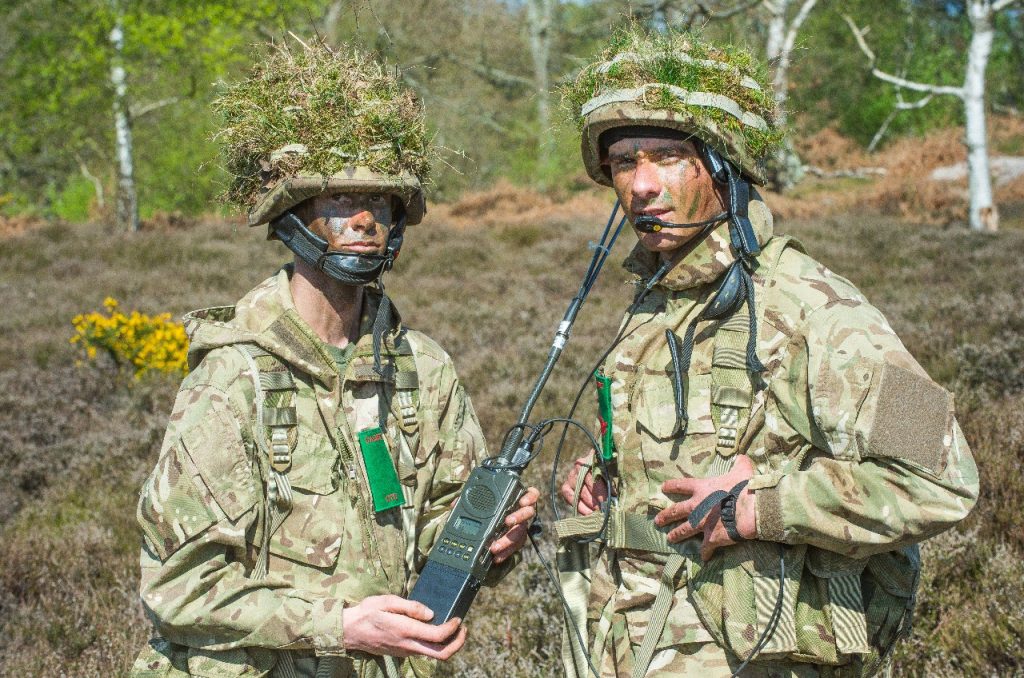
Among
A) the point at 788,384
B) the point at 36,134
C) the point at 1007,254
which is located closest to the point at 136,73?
the point at 36,134

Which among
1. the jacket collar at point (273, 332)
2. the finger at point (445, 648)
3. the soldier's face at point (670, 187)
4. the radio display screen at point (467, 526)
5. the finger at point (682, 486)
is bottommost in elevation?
the finger at point (445, 648)

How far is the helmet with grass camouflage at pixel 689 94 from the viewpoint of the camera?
2.40m

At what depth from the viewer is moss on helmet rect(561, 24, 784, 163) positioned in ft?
7.90

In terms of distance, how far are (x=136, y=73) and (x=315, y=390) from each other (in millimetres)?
17740

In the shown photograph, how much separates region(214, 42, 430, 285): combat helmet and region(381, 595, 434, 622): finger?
945 millimetres

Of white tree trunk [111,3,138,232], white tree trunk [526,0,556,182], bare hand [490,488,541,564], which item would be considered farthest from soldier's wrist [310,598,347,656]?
white tree trunk [526,0,556,182]

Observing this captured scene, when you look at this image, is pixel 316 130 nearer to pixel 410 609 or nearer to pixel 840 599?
pixel 410 609

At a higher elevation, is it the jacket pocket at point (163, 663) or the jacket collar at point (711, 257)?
the jacket collar at point (711, 257)

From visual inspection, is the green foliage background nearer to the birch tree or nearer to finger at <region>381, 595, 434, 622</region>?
the birch tree

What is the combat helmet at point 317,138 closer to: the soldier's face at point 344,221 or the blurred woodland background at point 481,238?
the soldier's face at point 344,221

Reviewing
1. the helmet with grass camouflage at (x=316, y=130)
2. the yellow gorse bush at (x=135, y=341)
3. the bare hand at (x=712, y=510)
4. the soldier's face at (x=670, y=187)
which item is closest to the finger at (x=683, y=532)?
the bare hand at (x=712, y=510)

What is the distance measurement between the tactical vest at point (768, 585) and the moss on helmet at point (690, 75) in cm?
38

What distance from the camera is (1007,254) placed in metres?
A: 11.4

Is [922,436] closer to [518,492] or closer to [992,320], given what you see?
[518,492]
